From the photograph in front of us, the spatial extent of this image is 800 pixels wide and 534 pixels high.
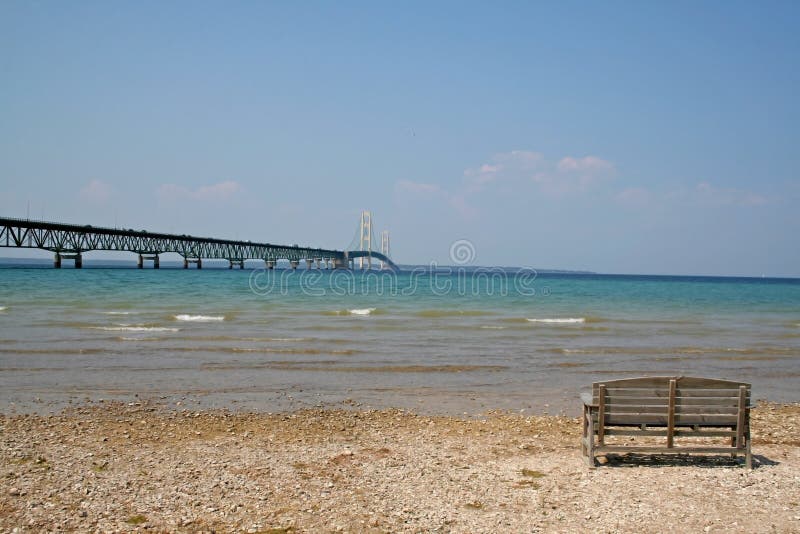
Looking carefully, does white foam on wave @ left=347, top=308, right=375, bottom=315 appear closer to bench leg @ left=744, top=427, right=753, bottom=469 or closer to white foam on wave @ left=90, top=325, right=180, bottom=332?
white foam on wave @ left=90, top=325, right=180, bottom=332

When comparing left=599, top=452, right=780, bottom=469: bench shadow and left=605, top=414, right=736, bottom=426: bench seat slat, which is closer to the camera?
left=605, top=414, right=736, bottom=426: bench seat slat

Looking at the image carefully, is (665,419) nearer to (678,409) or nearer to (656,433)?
(678,409)

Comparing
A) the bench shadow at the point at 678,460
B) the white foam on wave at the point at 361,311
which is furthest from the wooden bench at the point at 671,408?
the white foam on wave at the point at 361,311

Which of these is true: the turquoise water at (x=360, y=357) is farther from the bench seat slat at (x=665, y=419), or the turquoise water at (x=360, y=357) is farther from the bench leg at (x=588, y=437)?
the bench seat slat at (x=665, y=419)

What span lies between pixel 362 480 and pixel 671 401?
11.7 ft

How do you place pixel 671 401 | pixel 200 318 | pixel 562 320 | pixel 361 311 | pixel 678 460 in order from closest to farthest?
pixel 671 401 → pixel 678 460 → pixel 200 318 → pixel 562 320 → pixel 361 311

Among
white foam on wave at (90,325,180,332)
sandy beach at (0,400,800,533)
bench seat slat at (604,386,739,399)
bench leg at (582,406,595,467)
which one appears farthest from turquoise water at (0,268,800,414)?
bench seat slat at (604,386,739,399)

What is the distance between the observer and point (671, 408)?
6910 millimetres

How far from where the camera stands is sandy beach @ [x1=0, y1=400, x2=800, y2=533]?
545 centimetres

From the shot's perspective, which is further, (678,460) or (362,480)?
(678,460)

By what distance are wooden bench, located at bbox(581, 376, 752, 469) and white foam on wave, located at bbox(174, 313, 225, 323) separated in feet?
72.8

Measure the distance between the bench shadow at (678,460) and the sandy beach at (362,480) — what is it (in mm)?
38

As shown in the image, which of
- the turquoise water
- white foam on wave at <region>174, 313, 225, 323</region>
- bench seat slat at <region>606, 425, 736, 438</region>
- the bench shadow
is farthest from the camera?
white foam on wave at <region>174, 313, 225, 323</region>

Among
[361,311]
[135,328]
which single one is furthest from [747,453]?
[361,311]
